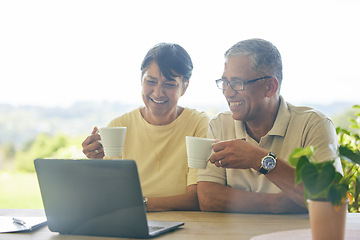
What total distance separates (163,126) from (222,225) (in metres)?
0.90

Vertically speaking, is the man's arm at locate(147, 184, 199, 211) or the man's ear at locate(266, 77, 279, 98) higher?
the man's ear at locate(266, 77, 279, 98)

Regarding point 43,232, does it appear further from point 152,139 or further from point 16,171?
point 16,171

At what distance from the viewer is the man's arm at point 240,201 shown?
166 cm

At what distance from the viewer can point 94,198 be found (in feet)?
4.12

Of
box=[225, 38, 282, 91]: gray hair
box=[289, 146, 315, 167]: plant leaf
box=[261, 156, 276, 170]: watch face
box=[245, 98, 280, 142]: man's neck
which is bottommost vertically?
box=[261, 156, 276, 170]: watch face

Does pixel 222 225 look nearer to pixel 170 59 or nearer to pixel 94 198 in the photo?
pixel 94 198

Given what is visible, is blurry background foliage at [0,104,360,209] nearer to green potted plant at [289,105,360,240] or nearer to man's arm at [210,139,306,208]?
man's arm at [210,139,306,208]

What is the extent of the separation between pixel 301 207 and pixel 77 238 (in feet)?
2.67

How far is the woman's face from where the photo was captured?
84.5 inches

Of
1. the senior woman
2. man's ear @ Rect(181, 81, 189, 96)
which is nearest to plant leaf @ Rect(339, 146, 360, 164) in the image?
the senior woman

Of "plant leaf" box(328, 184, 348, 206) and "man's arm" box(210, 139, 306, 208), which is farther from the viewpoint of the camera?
"man's arm" box(210, 139, 306, 208)

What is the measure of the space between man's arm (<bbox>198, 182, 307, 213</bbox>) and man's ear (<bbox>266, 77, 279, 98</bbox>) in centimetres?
45

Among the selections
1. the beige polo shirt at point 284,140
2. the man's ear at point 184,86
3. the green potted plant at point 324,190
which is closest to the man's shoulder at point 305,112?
the beige polo shirt at point 284,140

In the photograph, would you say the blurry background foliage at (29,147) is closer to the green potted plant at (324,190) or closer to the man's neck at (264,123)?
the man's neck at (264,123)
